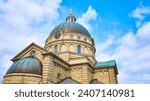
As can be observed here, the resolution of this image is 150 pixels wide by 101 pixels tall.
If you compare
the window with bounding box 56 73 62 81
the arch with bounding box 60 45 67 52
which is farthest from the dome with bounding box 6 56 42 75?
the arch with bounding box 60 45 67 52

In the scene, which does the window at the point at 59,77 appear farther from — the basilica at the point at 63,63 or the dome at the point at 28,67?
the dome at the point at 28,67

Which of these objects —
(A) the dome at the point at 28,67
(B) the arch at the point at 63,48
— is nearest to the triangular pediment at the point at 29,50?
(A) the dome at the point at 28,67

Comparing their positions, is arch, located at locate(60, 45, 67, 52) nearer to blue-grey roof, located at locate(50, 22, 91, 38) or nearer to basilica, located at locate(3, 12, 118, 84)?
basilica, located at locate(3, 12, 118, 84)

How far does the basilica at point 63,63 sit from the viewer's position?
2362 centimetres

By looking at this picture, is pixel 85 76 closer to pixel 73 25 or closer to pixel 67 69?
pixel 67 69

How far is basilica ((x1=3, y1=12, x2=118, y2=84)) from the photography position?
23.6 meters

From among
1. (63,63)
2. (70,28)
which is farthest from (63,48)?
(63,63)

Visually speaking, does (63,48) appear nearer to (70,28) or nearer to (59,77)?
(70,28)

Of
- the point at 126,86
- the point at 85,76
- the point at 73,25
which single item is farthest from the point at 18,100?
the point at 73,25

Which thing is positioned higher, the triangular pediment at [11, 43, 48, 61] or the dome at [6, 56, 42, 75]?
the triangular pediment at [11, 43, 48, 61]

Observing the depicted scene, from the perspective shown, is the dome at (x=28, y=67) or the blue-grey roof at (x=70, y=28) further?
the blue-grey roof at (x=70, y=28)

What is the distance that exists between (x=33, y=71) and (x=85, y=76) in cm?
881

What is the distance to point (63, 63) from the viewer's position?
93.9 ft

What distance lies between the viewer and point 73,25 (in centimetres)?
3731
